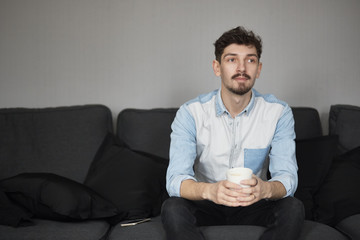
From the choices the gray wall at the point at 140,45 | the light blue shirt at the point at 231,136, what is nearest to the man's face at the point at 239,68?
the light blue shirt at the point at 231,136

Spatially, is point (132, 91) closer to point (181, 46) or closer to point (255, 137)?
point (181, 46)

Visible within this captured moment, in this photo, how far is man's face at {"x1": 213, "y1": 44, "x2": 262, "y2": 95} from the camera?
2.11 m

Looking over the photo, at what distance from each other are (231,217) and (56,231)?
771mm

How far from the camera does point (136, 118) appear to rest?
8.65 ft

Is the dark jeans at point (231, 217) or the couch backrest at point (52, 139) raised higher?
the couch backrest at point (52, 139)

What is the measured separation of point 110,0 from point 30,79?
0.76 metres

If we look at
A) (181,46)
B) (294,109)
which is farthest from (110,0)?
(294,109)

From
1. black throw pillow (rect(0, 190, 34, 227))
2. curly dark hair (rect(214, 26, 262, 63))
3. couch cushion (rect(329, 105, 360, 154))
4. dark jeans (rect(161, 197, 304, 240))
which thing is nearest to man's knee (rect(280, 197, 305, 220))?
dark jeans (rect(161, 197, 304, 240))

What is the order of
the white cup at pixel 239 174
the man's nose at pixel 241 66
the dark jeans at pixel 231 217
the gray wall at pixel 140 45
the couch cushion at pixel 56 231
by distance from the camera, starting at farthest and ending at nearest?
the gray wall at pixel 140 45
the man's nose at pixel 241 66
the couch cushion at pixel 56 231
the dark jeans at pixel 231 217
the white cup at pixel 239 174

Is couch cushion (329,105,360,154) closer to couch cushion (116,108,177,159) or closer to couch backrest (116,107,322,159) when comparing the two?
couch backrest (116,107,322,159)

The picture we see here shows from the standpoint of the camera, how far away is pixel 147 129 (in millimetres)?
2598

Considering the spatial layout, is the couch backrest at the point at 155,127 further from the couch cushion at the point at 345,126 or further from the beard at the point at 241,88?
the beard at the point at 241,88

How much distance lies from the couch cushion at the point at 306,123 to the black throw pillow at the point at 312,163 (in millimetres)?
144

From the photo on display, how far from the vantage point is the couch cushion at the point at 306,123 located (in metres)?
2.59
